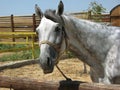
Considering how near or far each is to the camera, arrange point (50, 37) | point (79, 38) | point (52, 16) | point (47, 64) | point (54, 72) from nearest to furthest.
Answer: point (47, 64) → point (50, 37) → point (52, 16) → point (79, 38) → point (54, 72)

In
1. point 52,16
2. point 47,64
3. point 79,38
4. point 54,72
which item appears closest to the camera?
point 47,64

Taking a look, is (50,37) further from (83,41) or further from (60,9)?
(83,41)

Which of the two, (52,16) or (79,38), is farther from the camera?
(79,38)

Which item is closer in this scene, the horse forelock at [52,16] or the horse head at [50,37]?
the horse head at [50,37]

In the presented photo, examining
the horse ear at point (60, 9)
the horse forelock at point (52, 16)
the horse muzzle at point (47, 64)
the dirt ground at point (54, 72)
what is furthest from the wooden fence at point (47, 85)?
the dirt ground at point (54, 72)

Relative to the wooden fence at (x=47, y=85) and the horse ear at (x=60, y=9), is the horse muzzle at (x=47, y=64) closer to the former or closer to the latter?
the wooden fence at (x=47, y=85)

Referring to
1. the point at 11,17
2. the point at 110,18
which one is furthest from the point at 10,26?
the point at 110,18

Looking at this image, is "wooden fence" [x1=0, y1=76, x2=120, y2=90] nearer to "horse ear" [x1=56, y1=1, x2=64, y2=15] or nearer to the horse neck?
the horse neck

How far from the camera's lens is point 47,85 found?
3.32m

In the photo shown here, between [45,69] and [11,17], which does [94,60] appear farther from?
[11,17]

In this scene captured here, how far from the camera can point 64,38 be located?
12.2ft

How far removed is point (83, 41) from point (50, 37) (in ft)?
2.01

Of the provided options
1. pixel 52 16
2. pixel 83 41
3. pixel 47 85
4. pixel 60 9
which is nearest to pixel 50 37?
pixel 52 16

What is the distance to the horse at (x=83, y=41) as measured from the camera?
3.48m
